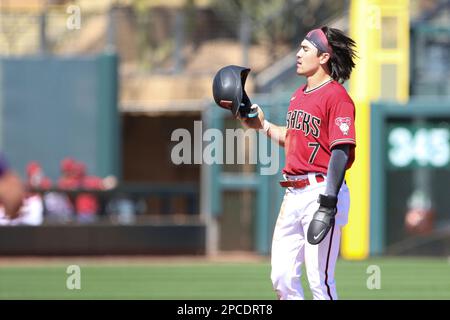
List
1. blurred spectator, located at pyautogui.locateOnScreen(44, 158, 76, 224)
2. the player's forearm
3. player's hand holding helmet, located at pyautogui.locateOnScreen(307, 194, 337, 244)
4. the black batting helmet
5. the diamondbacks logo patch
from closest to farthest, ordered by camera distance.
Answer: player's hand holding helmet, located at pyautogui.locateOnScreen(307, 194, 337, 244) → the diamondbacks logo patch → the black batting helmet → the player's forearm → blurred spectator, located at pyautogui.locateOnScreen(44, 158, 76, 224)

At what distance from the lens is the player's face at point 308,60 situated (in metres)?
7.99

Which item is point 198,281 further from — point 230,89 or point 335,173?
point 335,173

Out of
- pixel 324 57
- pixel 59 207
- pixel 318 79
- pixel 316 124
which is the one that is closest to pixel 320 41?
pixel 324 57

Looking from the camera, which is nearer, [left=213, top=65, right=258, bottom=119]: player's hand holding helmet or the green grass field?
[left=213, top=65, right=258, bottom=119]: player's hand holding helmet

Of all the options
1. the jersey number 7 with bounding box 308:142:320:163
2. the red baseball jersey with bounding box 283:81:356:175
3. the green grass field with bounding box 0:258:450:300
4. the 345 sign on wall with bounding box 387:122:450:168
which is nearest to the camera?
the red baseball jersey with bounding box 283:81:356:175

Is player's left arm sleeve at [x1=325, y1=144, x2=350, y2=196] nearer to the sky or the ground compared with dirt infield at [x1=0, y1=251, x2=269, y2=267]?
nearer to the sky

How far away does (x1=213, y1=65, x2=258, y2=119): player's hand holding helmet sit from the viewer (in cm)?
818

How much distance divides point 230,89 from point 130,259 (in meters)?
10.9

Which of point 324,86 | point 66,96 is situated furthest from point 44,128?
point 324,86

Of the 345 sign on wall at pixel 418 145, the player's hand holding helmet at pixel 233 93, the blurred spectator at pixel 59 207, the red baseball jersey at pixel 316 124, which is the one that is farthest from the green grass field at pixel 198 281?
the red baseball jersey at pixel 316 124

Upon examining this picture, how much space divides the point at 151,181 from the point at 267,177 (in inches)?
261

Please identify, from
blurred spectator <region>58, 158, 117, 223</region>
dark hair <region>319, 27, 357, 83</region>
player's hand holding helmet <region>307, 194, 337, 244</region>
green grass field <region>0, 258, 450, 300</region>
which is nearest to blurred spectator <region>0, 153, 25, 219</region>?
player's hand holding helmet <region>307, 194, 337, 244</region>

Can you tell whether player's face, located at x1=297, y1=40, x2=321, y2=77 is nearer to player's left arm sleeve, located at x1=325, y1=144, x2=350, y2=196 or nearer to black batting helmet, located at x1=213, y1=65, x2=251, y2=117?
black batting helmet, located at x1=213, y1=65, x2=251, y2=117

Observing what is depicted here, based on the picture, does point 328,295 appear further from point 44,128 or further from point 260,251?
point 44,128
